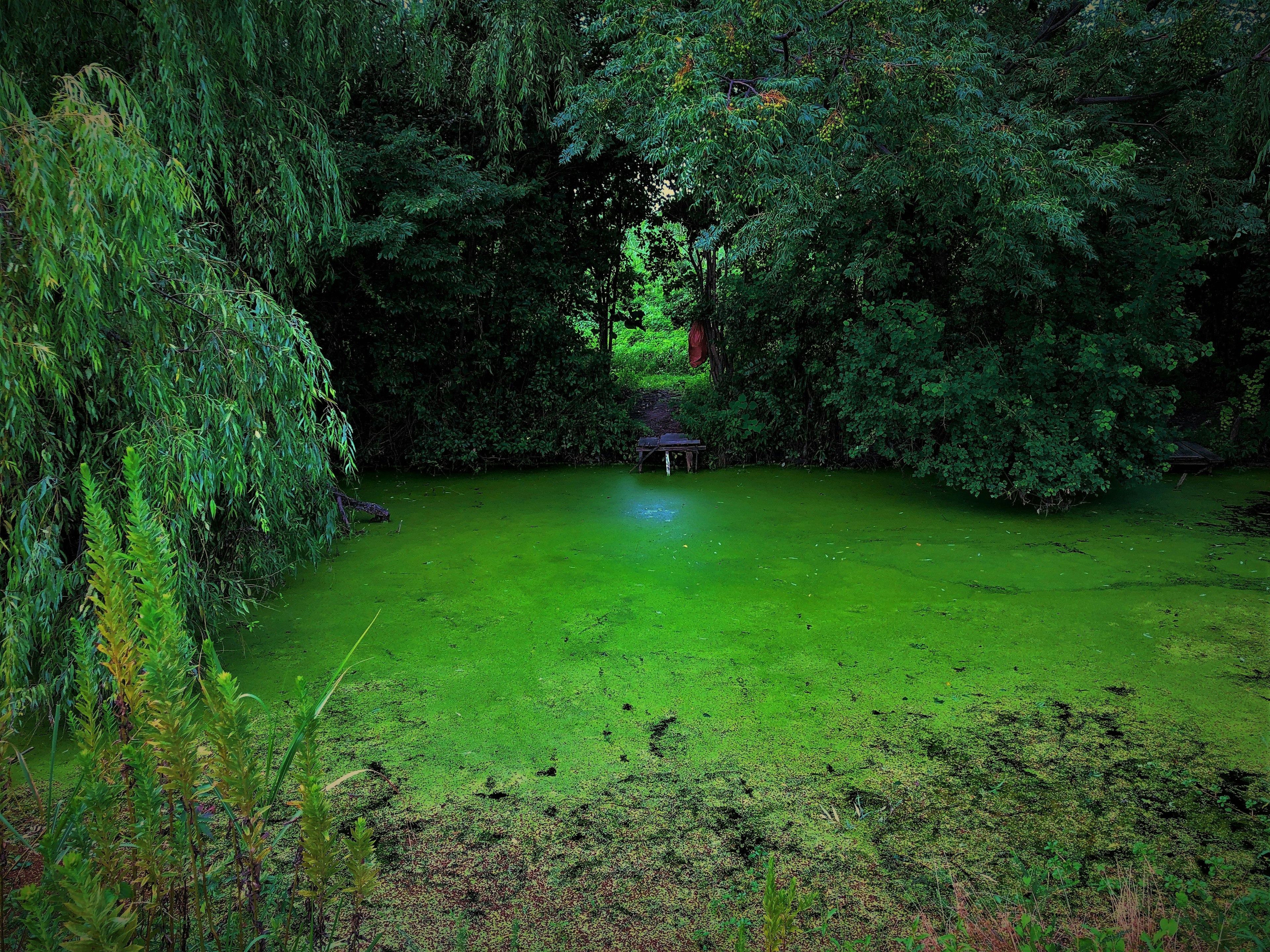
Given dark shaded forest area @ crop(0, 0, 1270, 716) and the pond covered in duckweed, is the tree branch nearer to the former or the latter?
dark shaded forest area @ crop(0, 0, 1270, 716)

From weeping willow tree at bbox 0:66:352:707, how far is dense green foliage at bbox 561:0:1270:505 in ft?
7.11

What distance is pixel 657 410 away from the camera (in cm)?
847

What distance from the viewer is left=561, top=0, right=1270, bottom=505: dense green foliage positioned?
170 inches

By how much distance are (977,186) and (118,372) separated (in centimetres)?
425

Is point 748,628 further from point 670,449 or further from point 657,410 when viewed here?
point 657,410

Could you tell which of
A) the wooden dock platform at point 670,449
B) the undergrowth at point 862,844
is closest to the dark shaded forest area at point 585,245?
the wooden dock platform at point 670,449

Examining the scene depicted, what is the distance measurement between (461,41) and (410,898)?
20.9 ft

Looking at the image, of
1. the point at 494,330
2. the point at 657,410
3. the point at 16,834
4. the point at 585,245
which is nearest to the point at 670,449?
the point at 657,410

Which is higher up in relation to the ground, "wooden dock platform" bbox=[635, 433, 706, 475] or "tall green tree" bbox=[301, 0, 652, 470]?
"tall green tree" bbox=[301, 0, 652, 470]

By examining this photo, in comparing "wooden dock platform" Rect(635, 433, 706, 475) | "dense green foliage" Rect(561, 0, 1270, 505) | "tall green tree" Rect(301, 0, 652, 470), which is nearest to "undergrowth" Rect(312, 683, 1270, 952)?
"dense green foliage" Rect(561, 0, 1270, 505)

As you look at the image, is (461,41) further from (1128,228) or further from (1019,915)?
(1019,915)

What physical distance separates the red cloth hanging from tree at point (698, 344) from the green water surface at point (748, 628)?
2.26 m

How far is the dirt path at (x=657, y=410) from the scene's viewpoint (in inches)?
319

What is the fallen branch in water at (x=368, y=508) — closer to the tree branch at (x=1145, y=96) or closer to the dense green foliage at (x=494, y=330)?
the dense green foliage at (x=494, y=330)
